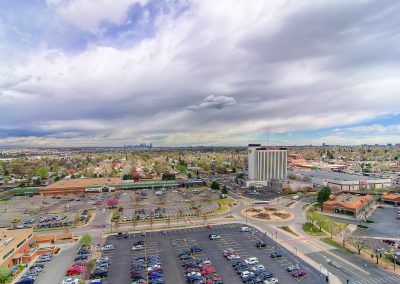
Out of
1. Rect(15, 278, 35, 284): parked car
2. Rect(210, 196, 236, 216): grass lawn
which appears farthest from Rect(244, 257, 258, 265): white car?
Rect(15, 278, 35, 284): parked car

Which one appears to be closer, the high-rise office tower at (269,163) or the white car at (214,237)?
the white car at (214,237)

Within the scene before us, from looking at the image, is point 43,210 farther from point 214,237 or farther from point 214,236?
point 214,237

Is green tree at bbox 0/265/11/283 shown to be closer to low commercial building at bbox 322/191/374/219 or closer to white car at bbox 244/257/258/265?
white car at bbox 244/257/258/265

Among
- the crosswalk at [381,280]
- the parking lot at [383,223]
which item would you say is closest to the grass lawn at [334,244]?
the crosswalk at [381,280]

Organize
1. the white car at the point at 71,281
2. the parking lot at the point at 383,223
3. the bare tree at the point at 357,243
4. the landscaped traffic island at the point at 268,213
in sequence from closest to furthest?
the white car at the point at 71,281 → the bare tree at the point at 357,243 → the parking lot at the point at 383,223 → the landscaped traffic island at the point at 268,213

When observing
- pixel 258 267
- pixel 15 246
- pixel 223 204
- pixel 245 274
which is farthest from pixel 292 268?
pixel 15 246

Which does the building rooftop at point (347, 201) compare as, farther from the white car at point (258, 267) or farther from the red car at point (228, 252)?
the white car at point (258, 267)
